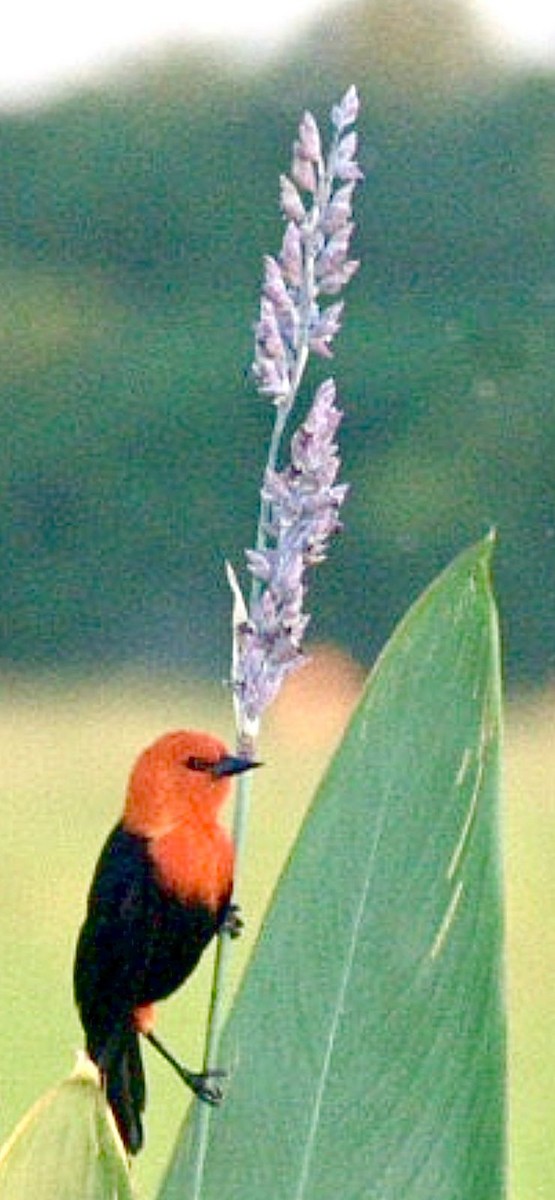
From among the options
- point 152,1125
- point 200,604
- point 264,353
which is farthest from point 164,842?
point 200,604

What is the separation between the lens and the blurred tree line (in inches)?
47.1

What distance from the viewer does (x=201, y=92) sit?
1.36 m

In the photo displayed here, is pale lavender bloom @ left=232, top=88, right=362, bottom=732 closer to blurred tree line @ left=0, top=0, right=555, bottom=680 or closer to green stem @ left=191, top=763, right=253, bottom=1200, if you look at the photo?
green stem @ left=191, top=763, right=253, bottom=1200

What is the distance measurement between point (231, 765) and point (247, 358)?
69 centimetres

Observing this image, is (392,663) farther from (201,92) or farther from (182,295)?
(201,92)

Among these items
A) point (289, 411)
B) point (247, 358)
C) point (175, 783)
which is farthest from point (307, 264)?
point (247, 358)

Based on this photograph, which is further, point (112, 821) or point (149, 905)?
point (112, 821)

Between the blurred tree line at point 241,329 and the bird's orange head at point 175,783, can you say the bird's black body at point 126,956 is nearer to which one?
the bird's orange head at point 175,783

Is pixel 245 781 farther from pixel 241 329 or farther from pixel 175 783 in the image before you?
pixel 241 329

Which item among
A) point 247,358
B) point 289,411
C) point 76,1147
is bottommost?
point 76,1147

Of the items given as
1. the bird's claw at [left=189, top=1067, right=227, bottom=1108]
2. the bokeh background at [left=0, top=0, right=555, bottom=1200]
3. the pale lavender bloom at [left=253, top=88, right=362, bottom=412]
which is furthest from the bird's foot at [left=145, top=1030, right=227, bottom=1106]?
the bokeh background at [left=0, top=0, right=555, bottom=1200]

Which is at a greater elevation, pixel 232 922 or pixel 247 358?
pixel 247 358

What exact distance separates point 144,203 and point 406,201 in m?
0.19

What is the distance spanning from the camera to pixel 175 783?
47 cm
